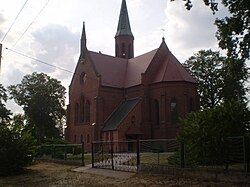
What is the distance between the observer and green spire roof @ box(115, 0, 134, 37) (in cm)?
6194

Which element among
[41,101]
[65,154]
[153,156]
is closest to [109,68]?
[41,101]

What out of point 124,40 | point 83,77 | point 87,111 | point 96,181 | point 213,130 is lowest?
point 96,181

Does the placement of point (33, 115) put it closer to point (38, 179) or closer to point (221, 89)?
point (221, 89)

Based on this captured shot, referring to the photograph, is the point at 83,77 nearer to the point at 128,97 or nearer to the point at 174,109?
the point at 128,97

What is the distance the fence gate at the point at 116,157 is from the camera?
18.4m

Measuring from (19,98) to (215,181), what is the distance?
2098 inches

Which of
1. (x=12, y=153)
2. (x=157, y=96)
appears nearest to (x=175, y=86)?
(x=157, y=96)

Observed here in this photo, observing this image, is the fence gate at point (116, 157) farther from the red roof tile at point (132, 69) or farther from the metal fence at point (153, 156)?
the red roof tile at point (132, 69)

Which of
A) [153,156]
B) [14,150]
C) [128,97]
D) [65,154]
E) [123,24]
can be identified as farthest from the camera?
[123,24]

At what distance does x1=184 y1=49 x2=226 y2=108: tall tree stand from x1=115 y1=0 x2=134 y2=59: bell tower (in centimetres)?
1310

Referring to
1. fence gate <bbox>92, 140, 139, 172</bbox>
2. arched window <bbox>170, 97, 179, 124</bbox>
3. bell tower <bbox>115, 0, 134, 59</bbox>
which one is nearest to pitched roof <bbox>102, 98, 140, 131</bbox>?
arched window <bbox>170, 97, 179, 124</bbox>

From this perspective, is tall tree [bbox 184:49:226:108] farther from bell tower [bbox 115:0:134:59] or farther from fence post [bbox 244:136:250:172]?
fence post [bbox 244:136:250:172]

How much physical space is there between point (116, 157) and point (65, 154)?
6.98m

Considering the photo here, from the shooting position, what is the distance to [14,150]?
2039cm
